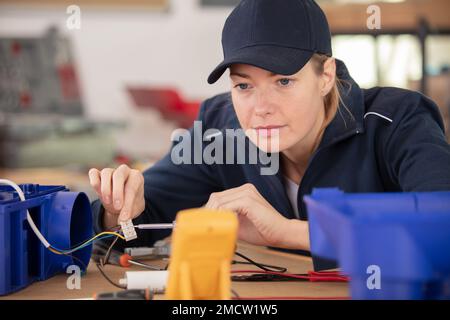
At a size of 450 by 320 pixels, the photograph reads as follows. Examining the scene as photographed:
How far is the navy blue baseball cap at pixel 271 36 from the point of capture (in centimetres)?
111

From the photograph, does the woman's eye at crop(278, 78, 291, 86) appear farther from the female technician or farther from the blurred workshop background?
the blurred workshop background

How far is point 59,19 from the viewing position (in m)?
3.91

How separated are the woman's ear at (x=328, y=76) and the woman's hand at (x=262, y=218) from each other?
334 millimetres

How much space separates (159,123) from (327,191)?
3205mm

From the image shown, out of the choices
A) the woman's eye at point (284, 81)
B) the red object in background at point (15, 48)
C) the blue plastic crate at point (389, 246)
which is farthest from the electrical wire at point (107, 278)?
the red object in background at point (15, 48)

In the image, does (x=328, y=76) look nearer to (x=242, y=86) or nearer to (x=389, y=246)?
(x=242, y=86)

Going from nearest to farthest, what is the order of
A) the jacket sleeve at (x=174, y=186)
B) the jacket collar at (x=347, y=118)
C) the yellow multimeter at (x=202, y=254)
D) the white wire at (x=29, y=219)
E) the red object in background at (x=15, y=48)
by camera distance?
the yellow multimeter at (x=202, y=254)
the white wire at (x=29, y=219)
the jacket collar at (x=347, y=118)
the jacket sleeve at (x=174, y=186)
the red object in background at (x=15, y=48)

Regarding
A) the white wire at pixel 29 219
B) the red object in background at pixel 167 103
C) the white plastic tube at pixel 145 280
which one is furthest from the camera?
the red object in background at pixel 167 103

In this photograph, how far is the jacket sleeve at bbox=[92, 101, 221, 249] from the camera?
143cm

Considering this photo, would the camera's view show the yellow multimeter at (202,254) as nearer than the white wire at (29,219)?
Yes

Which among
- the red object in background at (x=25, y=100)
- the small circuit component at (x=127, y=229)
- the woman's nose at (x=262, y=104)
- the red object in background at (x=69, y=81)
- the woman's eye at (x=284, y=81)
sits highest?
the red object in background at (x=69, y=81)

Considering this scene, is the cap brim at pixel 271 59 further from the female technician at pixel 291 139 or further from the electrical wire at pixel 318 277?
the electrical wire at pixel 318 277

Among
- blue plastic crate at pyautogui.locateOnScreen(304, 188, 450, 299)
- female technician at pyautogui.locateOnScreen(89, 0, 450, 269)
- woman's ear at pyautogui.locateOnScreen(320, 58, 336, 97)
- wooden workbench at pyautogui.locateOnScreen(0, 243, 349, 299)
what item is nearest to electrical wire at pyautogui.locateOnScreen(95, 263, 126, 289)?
wooden workbench at pyautogui.locateOnScreen(0, 243, 349, 299)
